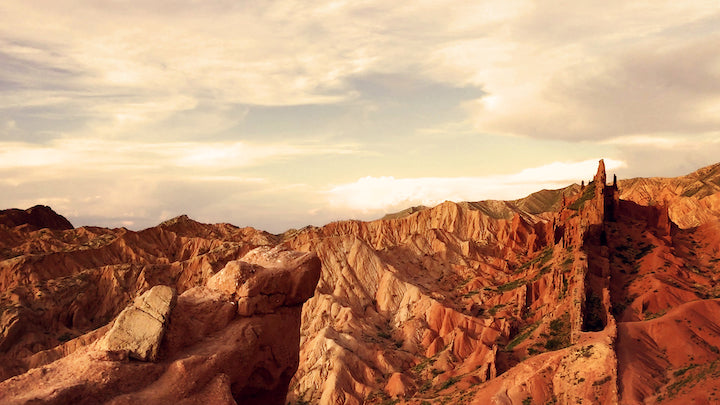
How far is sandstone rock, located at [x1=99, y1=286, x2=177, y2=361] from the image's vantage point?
1650 cm

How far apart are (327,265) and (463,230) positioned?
2048 inches

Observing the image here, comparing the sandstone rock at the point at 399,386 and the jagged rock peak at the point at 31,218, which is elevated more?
the jagged rock peak at the point at 31,218

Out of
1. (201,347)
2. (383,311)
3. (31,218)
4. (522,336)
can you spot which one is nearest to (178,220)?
(31,218)

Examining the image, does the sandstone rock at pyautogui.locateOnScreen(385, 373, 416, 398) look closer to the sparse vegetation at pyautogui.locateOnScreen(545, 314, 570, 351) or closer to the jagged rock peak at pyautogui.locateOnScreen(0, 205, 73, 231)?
the sparse vegetation at pyautogui.locateOnScreen(545, 314, 570, 351)

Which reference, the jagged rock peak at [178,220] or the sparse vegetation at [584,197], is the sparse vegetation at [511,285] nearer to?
the sparse vegetation at [584,197]

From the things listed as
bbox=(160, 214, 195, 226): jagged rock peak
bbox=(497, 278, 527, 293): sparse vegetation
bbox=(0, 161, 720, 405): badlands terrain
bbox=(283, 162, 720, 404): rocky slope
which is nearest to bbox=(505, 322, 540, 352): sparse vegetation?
bbox=(283, 162, 720, 404): rocky slope

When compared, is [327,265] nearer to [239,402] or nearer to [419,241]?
[419,241]

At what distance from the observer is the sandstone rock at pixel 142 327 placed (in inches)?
650

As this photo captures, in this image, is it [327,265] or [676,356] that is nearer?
[676,356]

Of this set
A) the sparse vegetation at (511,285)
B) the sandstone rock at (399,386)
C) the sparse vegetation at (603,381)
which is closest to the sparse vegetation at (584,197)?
the sparse vegetation at (511,285)

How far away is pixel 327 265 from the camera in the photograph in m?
135

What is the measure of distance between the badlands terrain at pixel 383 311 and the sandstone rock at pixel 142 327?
1.5 inches

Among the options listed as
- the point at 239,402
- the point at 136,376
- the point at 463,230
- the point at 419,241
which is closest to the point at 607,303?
the point at 239,402

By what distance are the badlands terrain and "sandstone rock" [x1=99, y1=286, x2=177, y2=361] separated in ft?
0.12
